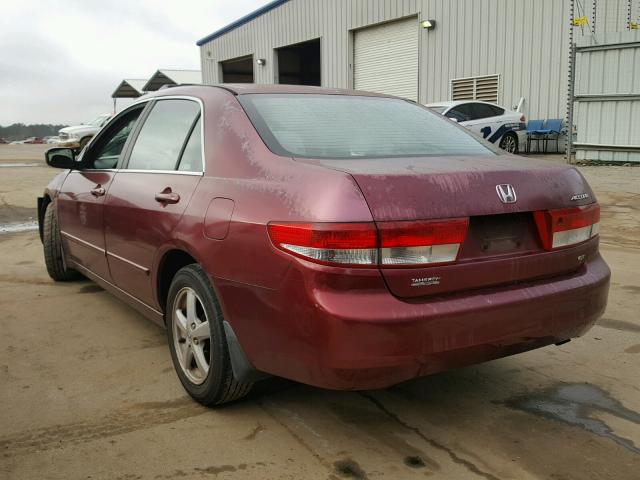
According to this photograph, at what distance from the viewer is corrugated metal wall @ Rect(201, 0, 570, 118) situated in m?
15.6

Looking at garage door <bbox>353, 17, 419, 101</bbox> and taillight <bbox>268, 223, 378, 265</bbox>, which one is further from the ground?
garage door <bbox>353, 17, 419, 101</bbox>

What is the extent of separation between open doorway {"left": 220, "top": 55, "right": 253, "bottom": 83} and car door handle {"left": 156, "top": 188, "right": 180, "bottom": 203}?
27207 millimetres

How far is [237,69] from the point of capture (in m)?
32.2

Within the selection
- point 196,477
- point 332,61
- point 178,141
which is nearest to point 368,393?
point 196,477

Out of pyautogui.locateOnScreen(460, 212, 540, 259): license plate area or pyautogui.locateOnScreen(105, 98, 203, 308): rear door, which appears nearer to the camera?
pyautogui.locateOnScreen(460, 212, 540, 259): license plate area

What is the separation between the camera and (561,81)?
1548 cm

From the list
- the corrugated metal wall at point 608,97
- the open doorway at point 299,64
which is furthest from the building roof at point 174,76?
the corrugated metal wall at point 608,97

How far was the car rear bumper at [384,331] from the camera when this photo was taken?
84.8 inches

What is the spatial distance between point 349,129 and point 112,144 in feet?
6.20

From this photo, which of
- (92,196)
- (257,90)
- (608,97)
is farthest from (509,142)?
(257,90)

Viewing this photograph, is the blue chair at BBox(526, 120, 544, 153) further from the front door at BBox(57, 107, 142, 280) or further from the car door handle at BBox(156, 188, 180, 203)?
the car door handle at BBox(156, 188, 180, 203)

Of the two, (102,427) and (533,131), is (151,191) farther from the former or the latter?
(533,131)

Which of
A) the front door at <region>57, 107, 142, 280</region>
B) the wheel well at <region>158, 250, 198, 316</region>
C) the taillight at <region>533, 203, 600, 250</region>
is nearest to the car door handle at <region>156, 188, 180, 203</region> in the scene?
the wheel well at <region>158, 250, 198, 316</region>

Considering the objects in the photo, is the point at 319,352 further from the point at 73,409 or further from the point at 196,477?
the point at 73,409
